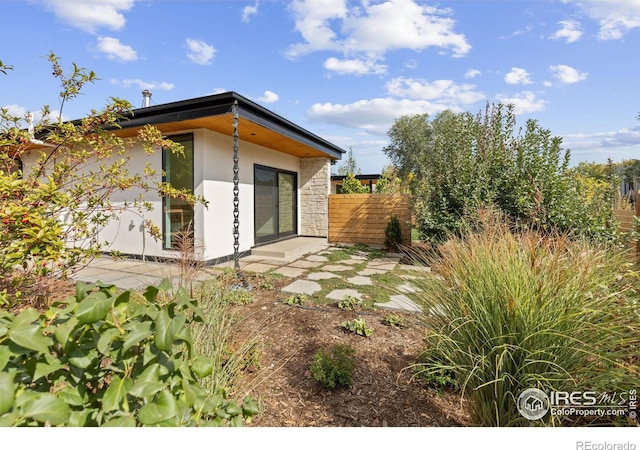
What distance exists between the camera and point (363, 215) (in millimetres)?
8852

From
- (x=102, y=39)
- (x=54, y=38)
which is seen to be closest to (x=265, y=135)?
(x=102, y=39)

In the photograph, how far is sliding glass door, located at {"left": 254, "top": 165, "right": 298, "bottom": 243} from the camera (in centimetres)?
768

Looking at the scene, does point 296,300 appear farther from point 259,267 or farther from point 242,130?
point 242,130

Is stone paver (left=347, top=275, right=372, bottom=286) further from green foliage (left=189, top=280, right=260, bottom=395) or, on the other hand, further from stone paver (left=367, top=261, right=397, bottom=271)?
green foliage (left=189, top=280, right=260, bottom=395)

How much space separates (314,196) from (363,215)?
180cm

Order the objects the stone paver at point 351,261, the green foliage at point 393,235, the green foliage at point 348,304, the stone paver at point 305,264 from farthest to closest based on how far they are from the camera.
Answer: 1. the green foliage at point 393,235
2. the stone paver at point 351,261
3. the stone paver at point 305,264
4. the green foliage at point 348,304

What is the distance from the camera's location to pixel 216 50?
541 cm

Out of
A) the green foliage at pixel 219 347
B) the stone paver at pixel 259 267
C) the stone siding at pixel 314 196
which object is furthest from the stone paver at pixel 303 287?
the stone siding at pixel 314 196

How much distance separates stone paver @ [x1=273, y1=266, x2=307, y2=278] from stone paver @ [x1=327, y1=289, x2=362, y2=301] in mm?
1097

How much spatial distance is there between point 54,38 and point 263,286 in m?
4.02

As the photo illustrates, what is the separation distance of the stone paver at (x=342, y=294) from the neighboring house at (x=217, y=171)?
68.8 inches

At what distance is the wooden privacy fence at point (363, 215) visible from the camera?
842cm

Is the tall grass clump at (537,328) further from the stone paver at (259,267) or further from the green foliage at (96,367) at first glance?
the stone paver at (259,267)

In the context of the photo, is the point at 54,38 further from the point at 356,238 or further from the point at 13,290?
the point at 356,238
